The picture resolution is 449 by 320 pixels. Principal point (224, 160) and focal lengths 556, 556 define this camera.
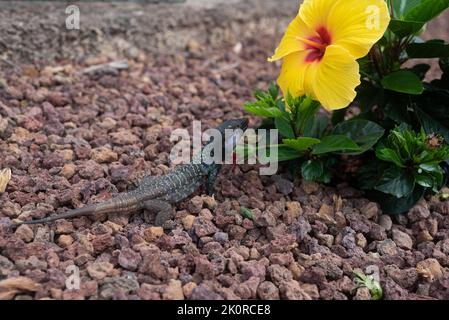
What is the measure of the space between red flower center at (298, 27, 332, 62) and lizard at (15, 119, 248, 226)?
0.90 meters

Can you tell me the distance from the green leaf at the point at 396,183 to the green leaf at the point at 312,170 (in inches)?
14.4

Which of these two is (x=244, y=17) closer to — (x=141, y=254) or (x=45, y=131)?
(x=45, y=131)

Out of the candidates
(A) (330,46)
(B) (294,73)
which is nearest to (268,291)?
(B) (294,73)

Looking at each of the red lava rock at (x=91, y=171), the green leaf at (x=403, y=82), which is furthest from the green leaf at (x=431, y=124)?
the red lava rock at (x=91, y=171)

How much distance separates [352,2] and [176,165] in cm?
160

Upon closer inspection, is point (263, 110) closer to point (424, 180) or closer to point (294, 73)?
point (294, 73)

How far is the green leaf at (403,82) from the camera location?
3.30 m

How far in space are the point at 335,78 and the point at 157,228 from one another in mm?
1302

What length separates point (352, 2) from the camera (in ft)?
10.1

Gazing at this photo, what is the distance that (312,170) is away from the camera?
3.53m

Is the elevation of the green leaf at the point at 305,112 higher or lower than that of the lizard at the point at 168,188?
higher

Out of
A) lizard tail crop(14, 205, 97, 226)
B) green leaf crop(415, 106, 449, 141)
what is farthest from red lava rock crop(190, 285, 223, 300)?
green leaf crop(415, 106, 449, 141)

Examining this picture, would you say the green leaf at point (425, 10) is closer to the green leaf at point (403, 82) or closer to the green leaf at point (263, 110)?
the green leaf at point (403, 82)

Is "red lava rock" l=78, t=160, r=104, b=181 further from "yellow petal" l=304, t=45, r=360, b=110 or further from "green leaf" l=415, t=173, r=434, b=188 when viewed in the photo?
"green leaf" l=415, t=173, r=434, b=188
